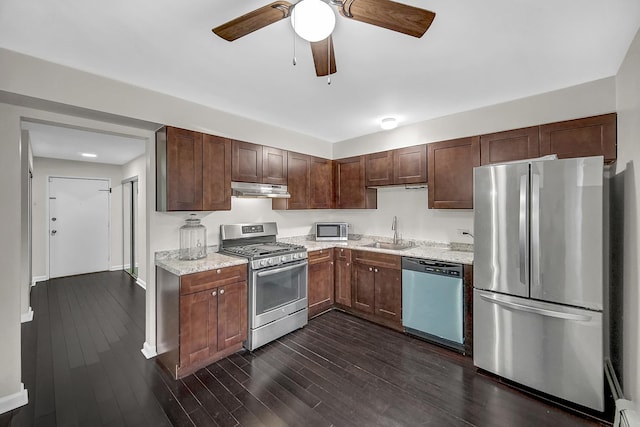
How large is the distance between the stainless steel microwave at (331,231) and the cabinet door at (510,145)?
2087 millimetres

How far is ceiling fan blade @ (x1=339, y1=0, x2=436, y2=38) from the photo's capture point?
122 cm

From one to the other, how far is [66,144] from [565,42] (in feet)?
20.1

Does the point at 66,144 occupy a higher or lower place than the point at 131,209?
higher

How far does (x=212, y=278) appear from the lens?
2486 mm

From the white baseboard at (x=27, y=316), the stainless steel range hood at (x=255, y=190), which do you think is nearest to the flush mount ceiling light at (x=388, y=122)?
the stainless steel range hood at (x=255, y=190)

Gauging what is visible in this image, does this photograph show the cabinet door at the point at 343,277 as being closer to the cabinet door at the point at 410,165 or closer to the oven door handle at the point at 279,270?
the oven door handle at the point at 279,270

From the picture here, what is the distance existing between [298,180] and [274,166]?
454 millimetres

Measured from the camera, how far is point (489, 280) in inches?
92.7

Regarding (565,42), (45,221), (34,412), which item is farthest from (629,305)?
(45,221)

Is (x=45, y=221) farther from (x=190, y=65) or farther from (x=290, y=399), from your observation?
(x=290, y=399)

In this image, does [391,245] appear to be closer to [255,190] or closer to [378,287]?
[378,287]

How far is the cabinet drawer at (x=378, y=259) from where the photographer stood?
318 centimetres

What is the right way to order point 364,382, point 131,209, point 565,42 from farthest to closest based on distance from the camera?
1. point 131,209
2. point 364,382
3. point 565,42

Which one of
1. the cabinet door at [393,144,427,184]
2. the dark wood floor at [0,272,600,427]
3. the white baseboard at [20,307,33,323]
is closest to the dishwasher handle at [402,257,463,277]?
the dark wood floor at [0,272,600,427]
